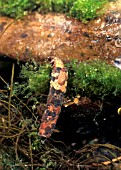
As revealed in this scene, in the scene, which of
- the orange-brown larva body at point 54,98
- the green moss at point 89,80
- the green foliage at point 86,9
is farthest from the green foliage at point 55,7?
the orange-brown larva body at point 54,98

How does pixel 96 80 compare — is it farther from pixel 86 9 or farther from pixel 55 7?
pixel 55 7

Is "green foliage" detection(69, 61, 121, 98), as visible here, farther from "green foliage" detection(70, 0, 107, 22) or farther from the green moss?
"green foliage" detection(70, 0, 107, 22)

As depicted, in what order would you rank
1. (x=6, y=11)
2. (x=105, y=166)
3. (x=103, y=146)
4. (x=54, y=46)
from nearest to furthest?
(x=105, y=166) < (x=103, y=146) < (x=54, y=46) < (x=6, y=11)

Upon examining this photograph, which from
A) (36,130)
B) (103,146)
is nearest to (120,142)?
(103,146)

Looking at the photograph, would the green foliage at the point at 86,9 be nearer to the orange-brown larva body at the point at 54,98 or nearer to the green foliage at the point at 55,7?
the green foliage at the point at 55,7

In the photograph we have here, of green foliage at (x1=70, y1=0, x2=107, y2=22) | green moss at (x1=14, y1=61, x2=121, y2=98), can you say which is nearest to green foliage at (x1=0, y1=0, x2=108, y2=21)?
green foliage at (x1=70, y1=0, x2=107, y2=22)

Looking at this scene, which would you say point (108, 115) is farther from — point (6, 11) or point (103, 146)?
point (6, 11)

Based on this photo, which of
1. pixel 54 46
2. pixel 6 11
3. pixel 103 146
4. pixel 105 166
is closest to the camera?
pixel 105 166

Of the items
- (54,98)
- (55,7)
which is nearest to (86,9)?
(55,7)
